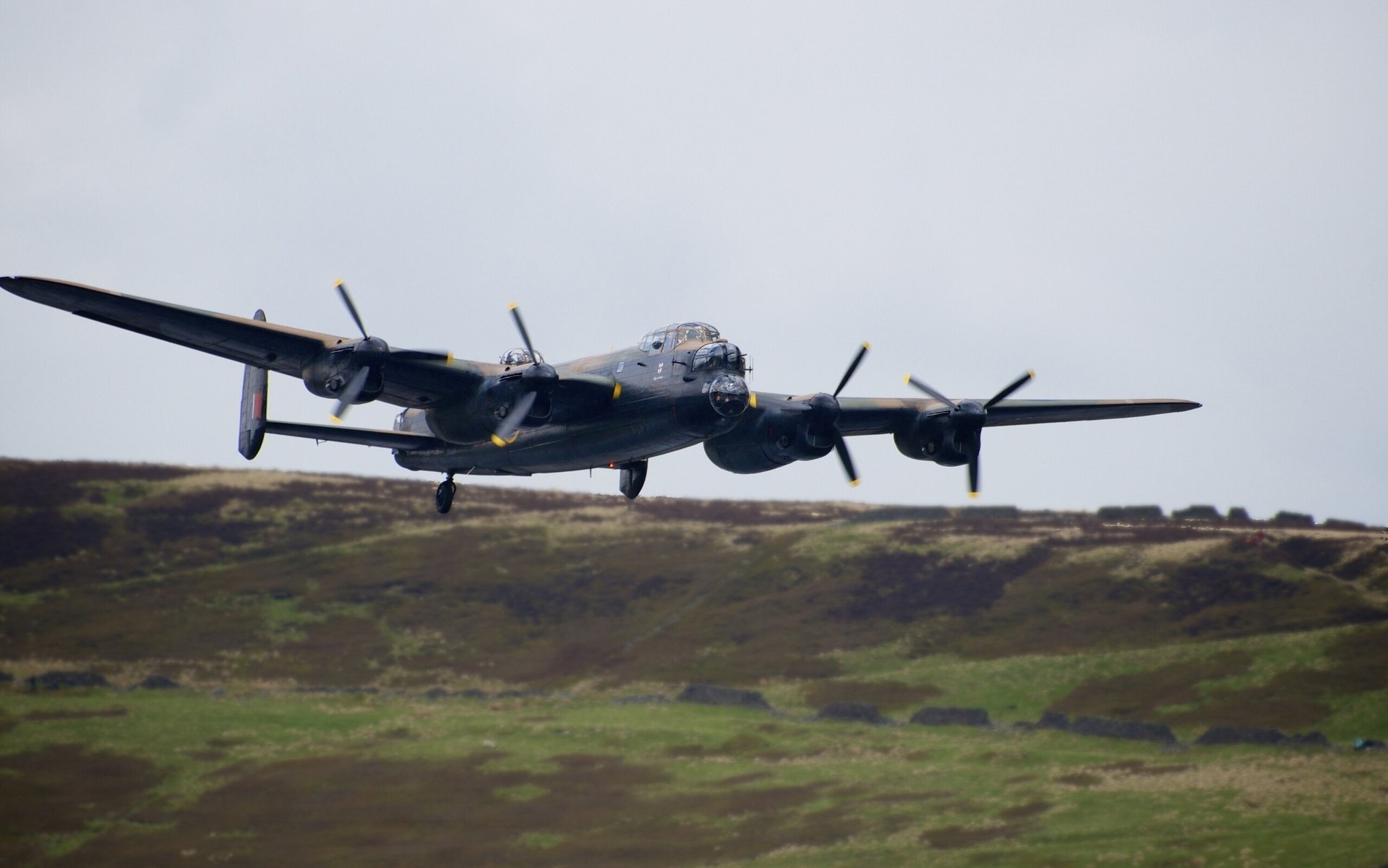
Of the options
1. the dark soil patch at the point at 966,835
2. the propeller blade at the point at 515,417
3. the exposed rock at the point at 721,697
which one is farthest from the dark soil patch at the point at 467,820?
the propeller blade at the point at 515,417

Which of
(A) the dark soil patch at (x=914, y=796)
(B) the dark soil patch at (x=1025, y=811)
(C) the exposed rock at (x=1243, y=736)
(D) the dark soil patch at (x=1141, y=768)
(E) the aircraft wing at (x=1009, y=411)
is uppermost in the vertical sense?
(E) the aircraft wing at (x=1009, y=411)

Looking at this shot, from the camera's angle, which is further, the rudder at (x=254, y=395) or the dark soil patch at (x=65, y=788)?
the dark soil patch at (x=65, y=788)

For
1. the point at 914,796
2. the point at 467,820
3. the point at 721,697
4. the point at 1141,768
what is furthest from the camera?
the point at 721,697

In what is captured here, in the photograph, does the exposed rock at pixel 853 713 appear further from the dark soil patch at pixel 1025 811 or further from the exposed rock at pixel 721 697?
the dark soil patch at pixel 1025 811

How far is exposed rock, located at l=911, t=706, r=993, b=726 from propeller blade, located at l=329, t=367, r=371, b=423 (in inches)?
2504

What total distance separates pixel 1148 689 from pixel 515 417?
220 feet

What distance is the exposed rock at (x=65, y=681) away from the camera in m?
95.4

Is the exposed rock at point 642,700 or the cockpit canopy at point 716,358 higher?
the cockpit canopy at point 716,358

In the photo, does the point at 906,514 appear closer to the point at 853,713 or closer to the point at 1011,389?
the point at 853,713

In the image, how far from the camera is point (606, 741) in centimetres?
8706

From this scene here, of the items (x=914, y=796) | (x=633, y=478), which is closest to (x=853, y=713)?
(x=914, y=796)

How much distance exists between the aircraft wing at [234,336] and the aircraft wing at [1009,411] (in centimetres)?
1387

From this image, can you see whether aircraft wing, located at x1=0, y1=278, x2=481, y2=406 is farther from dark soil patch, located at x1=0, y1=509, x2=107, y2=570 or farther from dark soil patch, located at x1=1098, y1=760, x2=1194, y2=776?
dark soil patch, located at x1=0, y1=509, x2=107, y2=570

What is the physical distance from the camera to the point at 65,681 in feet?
316
